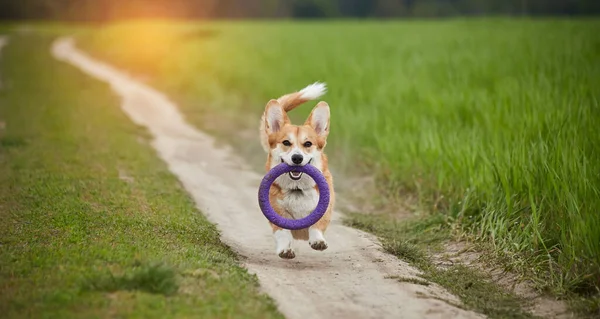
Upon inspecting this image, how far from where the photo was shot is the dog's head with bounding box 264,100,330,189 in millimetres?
5727

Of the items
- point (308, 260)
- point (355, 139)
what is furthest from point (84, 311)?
point (355, 139)

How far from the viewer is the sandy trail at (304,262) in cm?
498

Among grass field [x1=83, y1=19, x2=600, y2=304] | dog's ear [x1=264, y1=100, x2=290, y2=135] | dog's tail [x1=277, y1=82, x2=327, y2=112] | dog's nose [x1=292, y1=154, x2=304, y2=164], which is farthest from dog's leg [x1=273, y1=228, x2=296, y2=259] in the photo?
grass field [x1=83, y1=19, x2=600, y2=304]

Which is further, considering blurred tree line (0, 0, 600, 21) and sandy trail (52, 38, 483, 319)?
blurred tree line (0, 0, 600, 21)

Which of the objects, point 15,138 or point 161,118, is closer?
point 15,138

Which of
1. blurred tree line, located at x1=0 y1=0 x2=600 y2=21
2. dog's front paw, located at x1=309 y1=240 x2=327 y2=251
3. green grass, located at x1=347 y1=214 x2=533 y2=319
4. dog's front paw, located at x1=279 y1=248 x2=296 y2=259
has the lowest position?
blurred tree line, located at x1=0 y1=0 x2=600 y2=21

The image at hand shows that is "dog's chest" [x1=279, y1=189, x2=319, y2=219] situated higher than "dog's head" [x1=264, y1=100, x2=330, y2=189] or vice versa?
"dog's head" [x1=264, y1=100, x2=330, y2=189]

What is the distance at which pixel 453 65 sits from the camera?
14852 mm

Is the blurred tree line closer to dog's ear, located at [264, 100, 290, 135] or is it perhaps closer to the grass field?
the grass field

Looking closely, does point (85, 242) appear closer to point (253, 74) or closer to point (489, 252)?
point (489, 252)

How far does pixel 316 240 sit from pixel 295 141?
762 millimetres

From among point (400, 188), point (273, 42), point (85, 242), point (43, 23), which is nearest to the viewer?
point (85, 242)

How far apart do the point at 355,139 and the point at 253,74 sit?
7.12 metres

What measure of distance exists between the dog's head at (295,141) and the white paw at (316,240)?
1.15 ft
